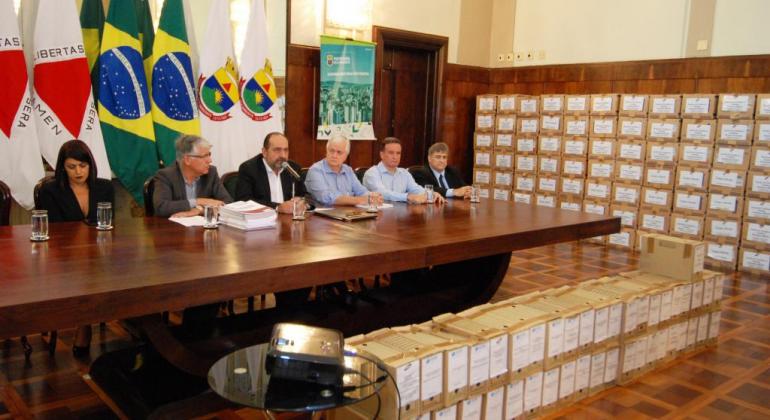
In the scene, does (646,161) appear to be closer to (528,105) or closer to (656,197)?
(656,197)

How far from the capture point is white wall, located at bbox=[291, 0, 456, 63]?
6035mm

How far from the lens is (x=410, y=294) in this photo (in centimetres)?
373

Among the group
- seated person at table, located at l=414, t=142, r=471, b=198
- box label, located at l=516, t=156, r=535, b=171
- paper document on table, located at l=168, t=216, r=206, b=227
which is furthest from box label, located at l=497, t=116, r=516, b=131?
paper document on table, located at l=168, t=216, r=206, b=227

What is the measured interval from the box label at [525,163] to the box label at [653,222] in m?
1.34

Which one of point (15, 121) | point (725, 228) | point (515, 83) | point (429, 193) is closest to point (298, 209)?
point (429, 193)

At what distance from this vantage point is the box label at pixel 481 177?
734 centimetres

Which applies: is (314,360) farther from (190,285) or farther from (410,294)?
(410,294)

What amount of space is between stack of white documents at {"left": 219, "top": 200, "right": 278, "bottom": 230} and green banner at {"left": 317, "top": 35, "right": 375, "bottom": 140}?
3340mm

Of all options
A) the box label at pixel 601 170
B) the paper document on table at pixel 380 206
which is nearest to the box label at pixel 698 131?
the box label at pixel 601 170

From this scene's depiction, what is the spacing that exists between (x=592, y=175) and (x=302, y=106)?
9.99 feet

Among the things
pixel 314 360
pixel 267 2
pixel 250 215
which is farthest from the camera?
pixel 267 2

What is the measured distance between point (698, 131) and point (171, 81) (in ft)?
15.0

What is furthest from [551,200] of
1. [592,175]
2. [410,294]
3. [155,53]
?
[155,53]

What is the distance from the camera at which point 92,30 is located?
14.5ft
